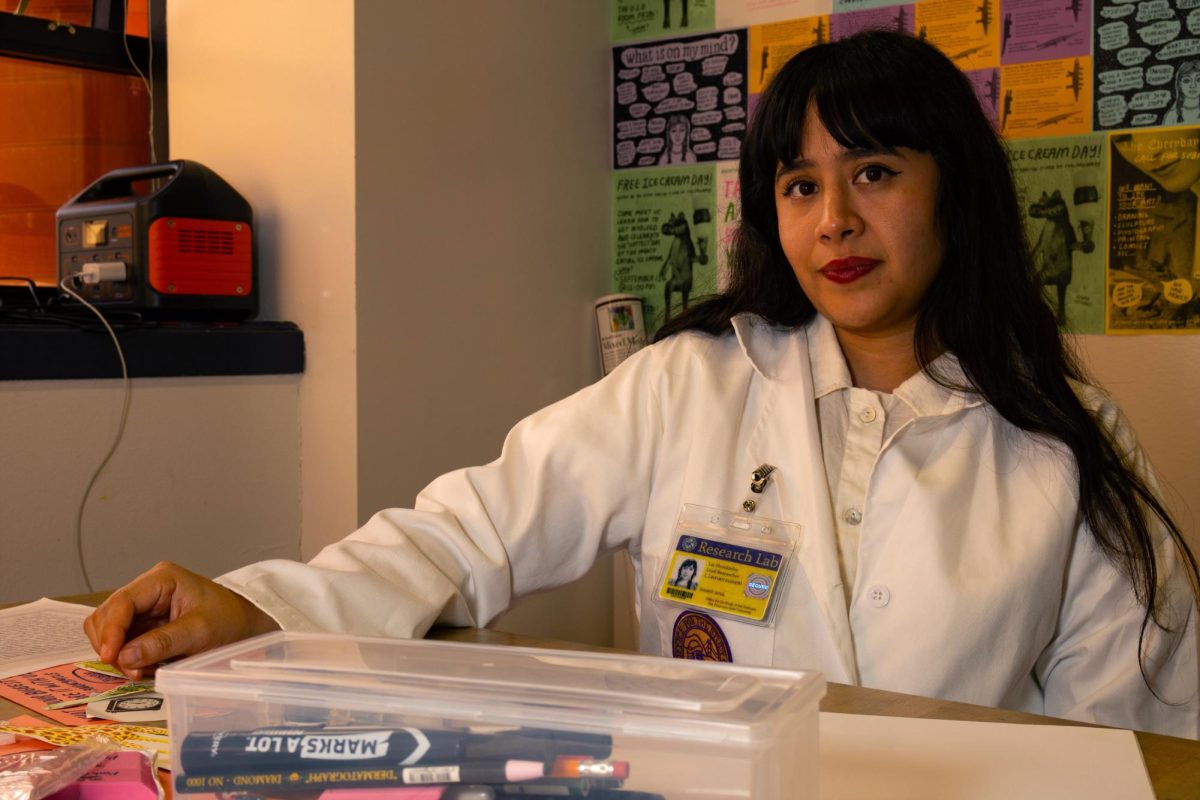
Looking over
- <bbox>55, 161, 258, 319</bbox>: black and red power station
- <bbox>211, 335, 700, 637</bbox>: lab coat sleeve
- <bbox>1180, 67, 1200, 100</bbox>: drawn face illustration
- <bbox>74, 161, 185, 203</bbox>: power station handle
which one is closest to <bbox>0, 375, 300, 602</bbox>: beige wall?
<bbox>55, 161, 258, 319</bbox>: black and red power station

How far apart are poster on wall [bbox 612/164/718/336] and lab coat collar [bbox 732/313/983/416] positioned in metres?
1.15

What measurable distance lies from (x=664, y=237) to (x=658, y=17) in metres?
0.48

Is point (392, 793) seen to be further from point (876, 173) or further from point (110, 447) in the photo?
point (110, 447)

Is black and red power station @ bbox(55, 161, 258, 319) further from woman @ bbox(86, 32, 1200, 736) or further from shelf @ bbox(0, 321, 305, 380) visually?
woman @ bbox(86, 32, 1200, 736)

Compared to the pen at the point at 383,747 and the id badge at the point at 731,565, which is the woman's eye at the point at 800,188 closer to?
the id badge at the point at 731,565

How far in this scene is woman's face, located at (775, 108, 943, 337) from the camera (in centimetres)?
122

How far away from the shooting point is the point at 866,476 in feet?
3.85

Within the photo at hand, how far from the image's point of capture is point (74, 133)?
91.7 inches

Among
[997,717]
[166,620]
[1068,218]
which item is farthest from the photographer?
[1068,218]

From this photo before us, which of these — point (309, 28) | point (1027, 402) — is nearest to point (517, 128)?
point (309, 28)

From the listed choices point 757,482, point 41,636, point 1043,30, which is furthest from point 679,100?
point 41,636

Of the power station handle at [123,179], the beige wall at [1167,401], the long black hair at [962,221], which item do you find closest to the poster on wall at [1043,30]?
the beige wall at [1167,401]

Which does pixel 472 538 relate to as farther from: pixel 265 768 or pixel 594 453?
pixel 265 768

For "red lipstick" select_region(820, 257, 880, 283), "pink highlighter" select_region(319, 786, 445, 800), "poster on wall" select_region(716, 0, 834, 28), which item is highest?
"poster on wall" select_region(716, 0, 834, 28)
